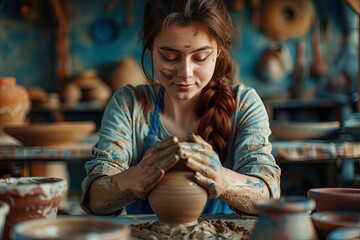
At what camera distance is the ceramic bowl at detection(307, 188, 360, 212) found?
145 cm

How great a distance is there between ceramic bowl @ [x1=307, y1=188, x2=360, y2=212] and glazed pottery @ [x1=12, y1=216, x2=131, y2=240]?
626mm

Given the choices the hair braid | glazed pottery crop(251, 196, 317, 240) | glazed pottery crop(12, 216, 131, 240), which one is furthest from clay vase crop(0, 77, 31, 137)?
glazed pottery crop(251, 196, 317, 240)

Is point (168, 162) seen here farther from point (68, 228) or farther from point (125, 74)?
point (125, 74)

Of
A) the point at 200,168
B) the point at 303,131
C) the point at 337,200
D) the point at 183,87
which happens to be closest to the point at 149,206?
the point at 183,87

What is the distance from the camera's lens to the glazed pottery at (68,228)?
100cm

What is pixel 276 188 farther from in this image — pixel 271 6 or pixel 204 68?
pixel 271 6

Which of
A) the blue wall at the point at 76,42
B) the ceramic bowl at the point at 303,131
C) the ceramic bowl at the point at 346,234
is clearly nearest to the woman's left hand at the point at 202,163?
the ceramic bowl at the point at 346,234

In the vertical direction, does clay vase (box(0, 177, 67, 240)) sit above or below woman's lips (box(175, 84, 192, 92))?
below

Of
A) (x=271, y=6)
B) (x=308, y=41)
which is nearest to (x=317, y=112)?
(x=308, y=41)

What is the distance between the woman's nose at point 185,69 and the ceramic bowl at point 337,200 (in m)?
0.63

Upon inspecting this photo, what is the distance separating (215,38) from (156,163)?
65cm

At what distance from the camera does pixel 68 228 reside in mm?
1105

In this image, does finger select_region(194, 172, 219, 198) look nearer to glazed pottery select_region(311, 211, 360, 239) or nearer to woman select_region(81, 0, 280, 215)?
woman select_region(81, 0, 280, 215)

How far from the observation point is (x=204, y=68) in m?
1.98
